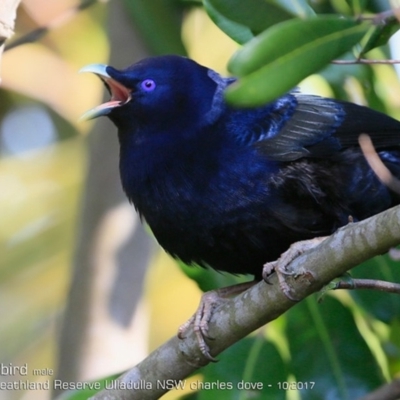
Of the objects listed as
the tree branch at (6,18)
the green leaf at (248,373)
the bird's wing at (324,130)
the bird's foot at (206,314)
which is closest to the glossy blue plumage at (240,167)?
the bird's wing at (324,130)

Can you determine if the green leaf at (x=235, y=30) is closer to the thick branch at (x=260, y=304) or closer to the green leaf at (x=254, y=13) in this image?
the green leaf at (x=254, y=13)

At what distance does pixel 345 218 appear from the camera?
356 cm

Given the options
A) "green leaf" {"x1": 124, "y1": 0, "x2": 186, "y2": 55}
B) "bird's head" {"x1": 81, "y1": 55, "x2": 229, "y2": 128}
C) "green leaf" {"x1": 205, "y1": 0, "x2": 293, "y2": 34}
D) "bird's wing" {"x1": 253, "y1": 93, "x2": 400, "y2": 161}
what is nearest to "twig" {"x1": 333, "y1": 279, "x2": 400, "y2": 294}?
"bird's wing" {"x1": 253, "y1": 93, "x2": 400, "y2": 161}

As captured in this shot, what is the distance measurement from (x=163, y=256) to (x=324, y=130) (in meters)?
3.10

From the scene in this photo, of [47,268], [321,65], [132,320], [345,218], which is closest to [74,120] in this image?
[47,268]

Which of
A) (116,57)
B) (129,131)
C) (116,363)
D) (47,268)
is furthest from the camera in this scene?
(47,268)

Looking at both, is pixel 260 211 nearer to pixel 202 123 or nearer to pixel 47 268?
pixel 202 123

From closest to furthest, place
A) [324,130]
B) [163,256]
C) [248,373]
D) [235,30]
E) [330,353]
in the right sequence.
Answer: [235,30]
[324,130]
[248,373]
[330,353]
[163,256]

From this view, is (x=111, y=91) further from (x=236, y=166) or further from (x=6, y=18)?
(x=6, y=18)

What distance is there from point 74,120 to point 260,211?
11.5 ft

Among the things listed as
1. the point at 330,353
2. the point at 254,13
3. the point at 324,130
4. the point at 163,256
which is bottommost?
the point at 163,256

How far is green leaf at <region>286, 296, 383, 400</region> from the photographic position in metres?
3.73

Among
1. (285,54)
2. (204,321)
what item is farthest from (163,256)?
(285,54)

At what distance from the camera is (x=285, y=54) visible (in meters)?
2.16
